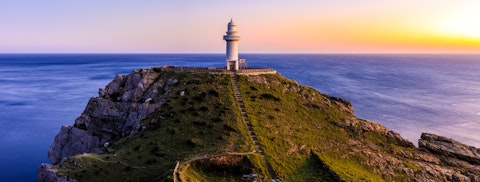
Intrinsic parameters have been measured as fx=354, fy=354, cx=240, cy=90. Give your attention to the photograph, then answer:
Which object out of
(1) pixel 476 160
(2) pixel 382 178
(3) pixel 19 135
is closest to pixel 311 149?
(2) pixel 382 178

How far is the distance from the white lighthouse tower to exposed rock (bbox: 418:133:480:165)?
114ft

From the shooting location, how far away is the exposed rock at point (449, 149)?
50594 millimetres

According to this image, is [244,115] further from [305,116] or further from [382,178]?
[382,178]

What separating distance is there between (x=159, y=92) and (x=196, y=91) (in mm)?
6933

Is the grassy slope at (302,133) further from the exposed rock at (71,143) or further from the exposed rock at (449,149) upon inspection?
the exposed rock at (71,143)

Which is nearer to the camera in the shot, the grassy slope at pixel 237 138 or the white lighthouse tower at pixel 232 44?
the grassy slope at pixel 237 138

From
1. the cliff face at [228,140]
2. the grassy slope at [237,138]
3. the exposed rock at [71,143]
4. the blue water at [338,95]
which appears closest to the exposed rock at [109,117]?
the exposed rock at [71,143]

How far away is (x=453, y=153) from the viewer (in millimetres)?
51031

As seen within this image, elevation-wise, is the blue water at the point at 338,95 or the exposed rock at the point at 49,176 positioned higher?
the exposed rock at the point at 49,176

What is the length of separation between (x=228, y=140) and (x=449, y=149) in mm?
33421

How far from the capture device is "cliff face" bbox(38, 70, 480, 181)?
38.5 meters

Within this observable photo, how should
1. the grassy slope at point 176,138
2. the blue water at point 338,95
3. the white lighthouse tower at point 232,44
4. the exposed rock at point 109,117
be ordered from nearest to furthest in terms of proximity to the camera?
the grassy slope at point 176,138, the exposed rock at point 109,117, the white lighthouse tower at point 232,44, the blue water at point 338,95

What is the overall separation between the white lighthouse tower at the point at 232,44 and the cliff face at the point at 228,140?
720 centimetres

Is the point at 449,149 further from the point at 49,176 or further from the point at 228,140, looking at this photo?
the point at 49,176
